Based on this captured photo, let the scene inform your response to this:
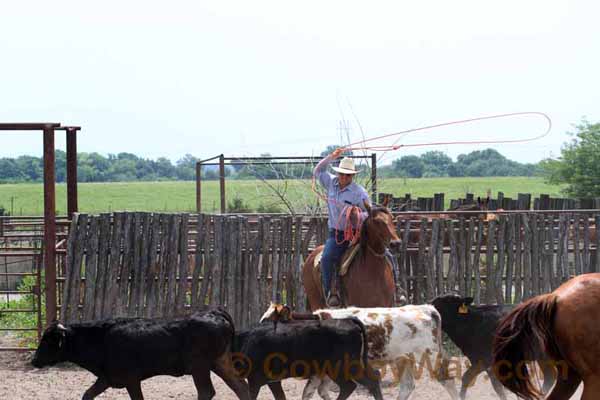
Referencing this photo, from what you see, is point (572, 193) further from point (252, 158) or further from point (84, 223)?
point (84, 223)

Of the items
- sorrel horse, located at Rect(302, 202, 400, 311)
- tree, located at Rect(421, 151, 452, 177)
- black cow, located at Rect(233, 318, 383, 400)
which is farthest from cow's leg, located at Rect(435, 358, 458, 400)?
tree, located at Rect(421, 151, 452, 177)

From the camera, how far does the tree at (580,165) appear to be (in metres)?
38.1

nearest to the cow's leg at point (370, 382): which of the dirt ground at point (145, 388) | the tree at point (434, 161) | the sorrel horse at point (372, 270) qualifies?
the dirt ground at point (145, 388)

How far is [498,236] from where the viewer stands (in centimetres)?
1140

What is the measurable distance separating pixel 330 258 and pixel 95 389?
3.05 metres

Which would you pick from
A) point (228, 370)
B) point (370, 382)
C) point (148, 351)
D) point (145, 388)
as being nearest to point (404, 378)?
point (370, 382)

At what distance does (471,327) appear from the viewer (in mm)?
8547

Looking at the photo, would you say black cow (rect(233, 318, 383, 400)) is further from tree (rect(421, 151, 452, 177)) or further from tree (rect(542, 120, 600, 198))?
tree (rect(542, 120, 600, 198))

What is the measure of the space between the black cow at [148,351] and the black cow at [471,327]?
2.04 metres

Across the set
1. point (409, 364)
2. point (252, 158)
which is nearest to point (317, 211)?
point (252, 158)

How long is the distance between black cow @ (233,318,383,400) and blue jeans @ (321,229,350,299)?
6.52ft

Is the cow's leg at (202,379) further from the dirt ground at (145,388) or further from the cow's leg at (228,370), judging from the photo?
the dirt ground at (145,388)

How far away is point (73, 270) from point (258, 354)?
402 cm

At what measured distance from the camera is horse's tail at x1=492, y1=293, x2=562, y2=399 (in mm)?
5816
